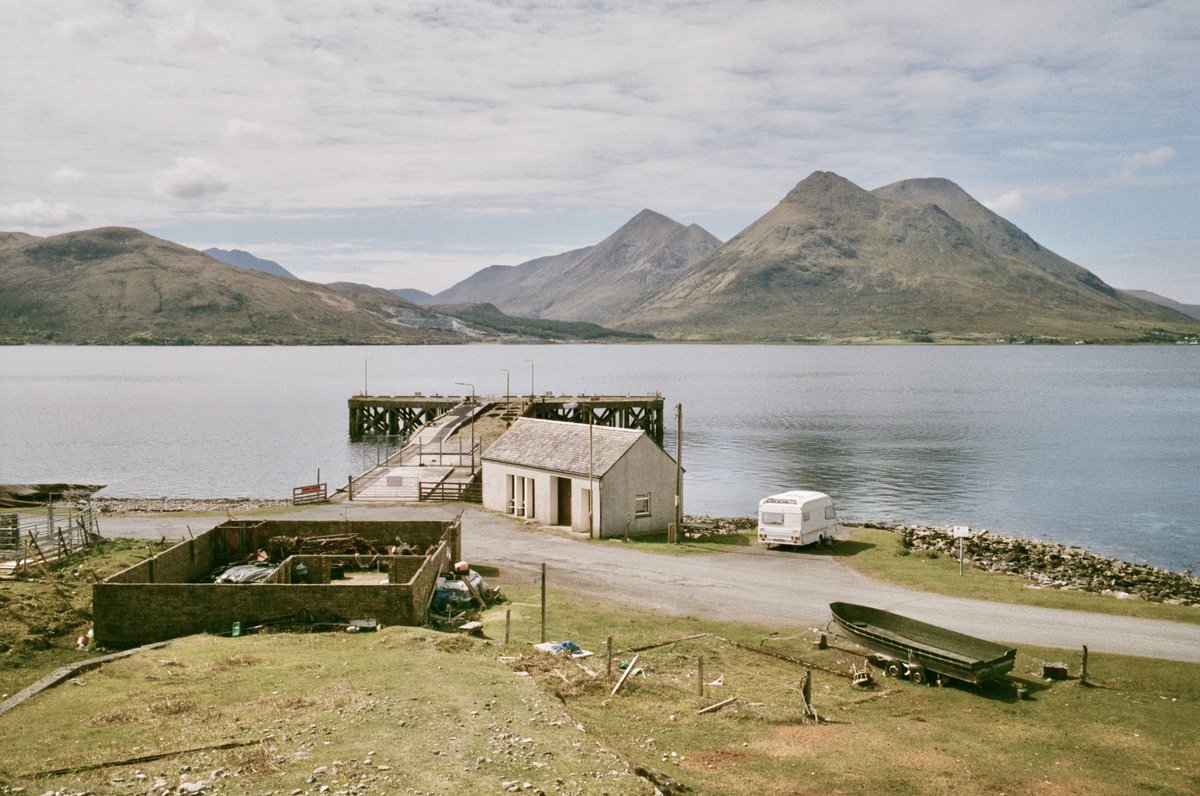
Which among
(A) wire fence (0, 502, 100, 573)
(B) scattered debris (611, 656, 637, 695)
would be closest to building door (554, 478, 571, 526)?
(A) wire fence (0, 502, 100, 573)

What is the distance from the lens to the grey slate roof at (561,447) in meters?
43.4

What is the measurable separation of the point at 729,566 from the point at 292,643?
18955mm

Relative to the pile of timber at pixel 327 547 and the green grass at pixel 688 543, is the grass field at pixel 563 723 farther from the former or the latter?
the green grass at pixel 688 543

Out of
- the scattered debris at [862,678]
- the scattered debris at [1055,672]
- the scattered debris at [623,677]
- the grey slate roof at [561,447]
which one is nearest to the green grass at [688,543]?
the grey slate roof at [561,447]

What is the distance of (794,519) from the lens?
132 feet

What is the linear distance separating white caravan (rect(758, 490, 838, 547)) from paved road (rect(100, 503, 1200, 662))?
788 mm

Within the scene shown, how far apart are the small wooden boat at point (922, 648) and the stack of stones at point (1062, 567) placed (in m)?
14.1

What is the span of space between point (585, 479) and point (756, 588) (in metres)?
12.5

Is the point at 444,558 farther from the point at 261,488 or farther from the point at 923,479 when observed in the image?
the point at 923,479

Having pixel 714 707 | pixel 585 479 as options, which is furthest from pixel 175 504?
pixel 714 707

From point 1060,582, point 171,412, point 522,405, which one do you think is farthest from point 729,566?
point 171,412

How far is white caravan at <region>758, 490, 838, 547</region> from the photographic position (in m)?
40.3

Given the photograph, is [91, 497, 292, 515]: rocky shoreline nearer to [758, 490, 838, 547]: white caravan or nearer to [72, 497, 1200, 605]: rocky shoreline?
[72, 497, 1200, 605]: rocky shoreline

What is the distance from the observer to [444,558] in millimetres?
31375
